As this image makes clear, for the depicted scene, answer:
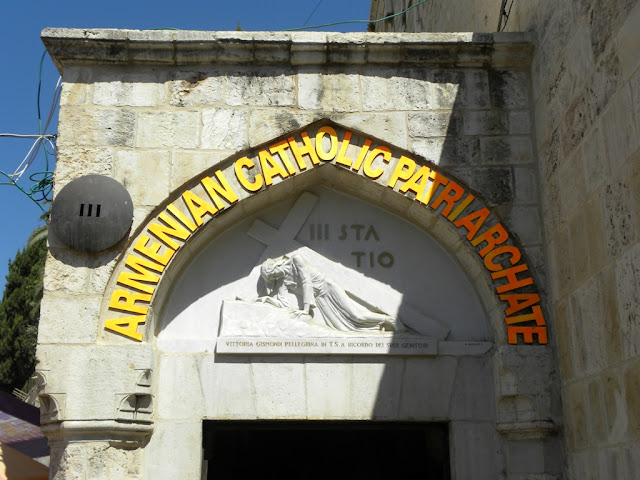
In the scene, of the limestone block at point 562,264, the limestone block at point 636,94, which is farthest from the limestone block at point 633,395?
the limestone block at point 636,94

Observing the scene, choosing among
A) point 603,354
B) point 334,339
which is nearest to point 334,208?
point 334,339

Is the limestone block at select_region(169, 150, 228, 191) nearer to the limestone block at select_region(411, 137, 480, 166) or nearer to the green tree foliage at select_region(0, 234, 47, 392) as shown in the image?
the limestone block at select_region(411, 137, 480, 166)

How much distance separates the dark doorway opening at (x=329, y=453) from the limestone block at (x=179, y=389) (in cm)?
65

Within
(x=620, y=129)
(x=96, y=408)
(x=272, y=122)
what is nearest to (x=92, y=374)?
(x=96, y=408)

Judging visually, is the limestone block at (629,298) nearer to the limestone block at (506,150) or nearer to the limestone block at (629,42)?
the limestone block at (629,42)

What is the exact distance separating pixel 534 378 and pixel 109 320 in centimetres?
273

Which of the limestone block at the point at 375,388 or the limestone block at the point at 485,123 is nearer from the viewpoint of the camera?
the limestone block at the point at 375,388

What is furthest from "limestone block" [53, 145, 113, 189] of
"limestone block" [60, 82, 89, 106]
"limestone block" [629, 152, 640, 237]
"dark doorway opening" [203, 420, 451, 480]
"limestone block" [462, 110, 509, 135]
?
"limestone block" [629, 152, 640, 237]

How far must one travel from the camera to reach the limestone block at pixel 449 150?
5051 millimetres

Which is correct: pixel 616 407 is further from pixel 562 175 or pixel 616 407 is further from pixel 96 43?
pixel 96 43

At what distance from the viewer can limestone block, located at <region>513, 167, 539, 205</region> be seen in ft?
16.4

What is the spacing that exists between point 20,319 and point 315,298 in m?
13.0

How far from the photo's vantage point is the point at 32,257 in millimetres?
16953

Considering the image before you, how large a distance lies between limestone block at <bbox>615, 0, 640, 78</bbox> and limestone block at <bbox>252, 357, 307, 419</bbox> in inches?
105
